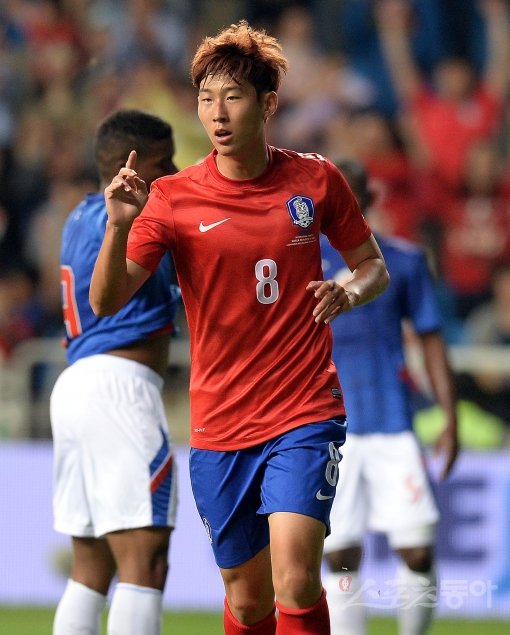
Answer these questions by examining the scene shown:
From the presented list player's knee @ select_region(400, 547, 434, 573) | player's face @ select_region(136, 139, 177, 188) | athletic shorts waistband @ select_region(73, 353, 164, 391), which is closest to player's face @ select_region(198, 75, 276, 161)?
player's face @ select_region(136, 139, 177, 188)

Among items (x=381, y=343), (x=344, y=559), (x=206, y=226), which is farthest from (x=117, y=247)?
(x=344, y=559)

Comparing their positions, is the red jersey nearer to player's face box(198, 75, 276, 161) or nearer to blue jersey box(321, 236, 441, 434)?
player's face box(198, 75, 276, 161)

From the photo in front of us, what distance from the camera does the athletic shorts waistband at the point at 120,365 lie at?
17.9 ft

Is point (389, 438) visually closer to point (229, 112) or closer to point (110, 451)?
point (110, 451)

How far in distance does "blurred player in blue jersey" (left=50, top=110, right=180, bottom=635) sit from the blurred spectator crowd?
5.68m

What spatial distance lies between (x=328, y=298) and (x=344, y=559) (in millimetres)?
2409

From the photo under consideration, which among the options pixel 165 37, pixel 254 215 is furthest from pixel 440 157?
pixel 254 215

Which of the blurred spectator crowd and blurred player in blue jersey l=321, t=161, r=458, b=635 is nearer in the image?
blurred player in blue jersey l=321, t=161, r=458, b=635

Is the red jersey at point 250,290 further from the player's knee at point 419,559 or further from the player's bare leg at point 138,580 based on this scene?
the player's knee at point 419,559

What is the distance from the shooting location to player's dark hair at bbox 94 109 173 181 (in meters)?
5.48

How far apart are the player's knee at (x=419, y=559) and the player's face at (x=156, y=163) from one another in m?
2.28

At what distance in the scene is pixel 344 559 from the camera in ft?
21.1

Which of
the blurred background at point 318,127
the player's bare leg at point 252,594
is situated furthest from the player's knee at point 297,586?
the blurred background at point 318,127

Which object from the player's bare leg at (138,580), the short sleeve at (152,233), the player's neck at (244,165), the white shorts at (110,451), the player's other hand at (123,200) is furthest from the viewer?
the white shorts at (110,451)
